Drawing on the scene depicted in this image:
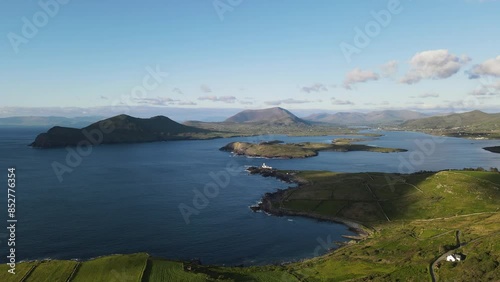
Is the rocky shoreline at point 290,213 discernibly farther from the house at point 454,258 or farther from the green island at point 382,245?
the house at point 454,258

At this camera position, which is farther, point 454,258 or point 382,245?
point 382,245

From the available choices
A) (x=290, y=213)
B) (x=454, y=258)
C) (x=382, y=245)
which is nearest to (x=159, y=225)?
(x=290, y=213)

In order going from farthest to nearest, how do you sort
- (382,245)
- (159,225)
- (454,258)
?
(159,225) < (382,245) < (454,258)

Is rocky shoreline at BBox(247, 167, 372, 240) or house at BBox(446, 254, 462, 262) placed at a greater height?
house at BBox(446, 254, 462, 262)

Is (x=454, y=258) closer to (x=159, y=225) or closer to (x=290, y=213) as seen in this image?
(x=290, y=213)

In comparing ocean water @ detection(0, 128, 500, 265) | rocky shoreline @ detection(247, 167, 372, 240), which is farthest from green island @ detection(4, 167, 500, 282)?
ocean water @ detection(0, 128, 500, 265)

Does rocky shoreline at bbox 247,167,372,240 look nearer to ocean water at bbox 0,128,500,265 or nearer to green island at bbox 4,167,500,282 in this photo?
green island at bbox 4,167,500,282

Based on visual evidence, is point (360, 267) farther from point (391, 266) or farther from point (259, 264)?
point (259, 264)

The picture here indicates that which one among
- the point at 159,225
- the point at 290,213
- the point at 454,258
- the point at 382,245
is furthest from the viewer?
the point at 290,213

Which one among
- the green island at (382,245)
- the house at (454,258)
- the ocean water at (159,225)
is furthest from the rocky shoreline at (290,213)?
the house at (454,258)
